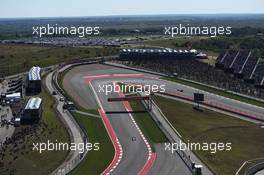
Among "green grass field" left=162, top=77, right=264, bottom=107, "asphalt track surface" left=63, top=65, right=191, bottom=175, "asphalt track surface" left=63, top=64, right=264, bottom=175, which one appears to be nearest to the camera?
"asphalt track surface" left=63, top=65, right=191, bottom=175

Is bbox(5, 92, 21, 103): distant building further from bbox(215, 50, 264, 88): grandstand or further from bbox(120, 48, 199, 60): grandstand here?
bbox(120, 48, 199, 60): grandstand

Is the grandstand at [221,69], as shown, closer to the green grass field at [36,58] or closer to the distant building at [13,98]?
the green grass field at [36,58]

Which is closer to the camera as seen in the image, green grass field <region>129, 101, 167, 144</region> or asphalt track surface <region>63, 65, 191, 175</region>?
asphalt track surface <region>63, 65, 191, 175</region>

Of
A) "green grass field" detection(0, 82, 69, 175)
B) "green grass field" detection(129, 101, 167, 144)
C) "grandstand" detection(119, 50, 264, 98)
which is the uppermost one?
"grandstand" detection(119, 50, 264, 98)

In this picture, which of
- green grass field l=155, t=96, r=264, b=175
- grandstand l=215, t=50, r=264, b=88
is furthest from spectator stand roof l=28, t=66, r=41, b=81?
grandstand l=215, t=50, r=264, b=88

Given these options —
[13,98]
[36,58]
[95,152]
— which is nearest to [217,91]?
[13,98]

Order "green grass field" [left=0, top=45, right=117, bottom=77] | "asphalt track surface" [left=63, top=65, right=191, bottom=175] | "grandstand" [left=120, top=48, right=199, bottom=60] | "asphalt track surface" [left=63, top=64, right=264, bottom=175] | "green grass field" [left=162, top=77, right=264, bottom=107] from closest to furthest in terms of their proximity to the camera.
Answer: "asphalt track surface" [left=63, top=65, right=191, bottom=175] < "asphalt track surface" [left=63, top=64, right=264, bottom=175] < "green grass field" [left=162, top=77, right=264, bottom=107] < "green grass field" [left=0, top=45, right=117, bottom=77] < "grandstand" [left=120, top=48, right=199, bottom=60]

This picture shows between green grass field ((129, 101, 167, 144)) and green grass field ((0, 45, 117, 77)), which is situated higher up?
green grass field ((0, 45, 117, 77))

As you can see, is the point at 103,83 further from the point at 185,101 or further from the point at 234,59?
the point at 234,59

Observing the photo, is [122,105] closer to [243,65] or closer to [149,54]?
[243,65]
